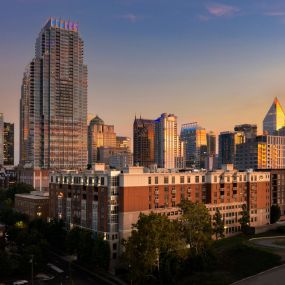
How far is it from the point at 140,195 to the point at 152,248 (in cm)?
2357

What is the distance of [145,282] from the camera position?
78250 millimetres

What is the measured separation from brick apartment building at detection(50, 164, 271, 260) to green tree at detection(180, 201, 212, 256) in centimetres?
1547

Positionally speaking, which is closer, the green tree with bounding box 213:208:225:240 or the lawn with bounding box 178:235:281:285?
the lawn with bounding box 178:235:281:285

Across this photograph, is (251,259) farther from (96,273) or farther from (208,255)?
(96,273)

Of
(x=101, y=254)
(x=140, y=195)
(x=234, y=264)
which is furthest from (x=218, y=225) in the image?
(x=101, y=254)

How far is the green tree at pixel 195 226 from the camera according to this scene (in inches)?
3312

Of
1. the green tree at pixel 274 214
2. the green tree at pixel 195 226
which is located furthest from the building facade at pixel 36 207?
the green tree at pixel 274 214

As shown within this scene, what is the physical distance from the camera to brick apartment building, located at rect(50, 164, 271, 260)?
94.6 metres

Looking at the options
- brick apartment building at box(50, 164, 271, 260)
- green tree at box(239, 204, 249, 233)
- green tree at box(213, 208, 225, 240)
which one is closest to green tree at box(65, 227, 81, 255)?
brick apartment building at box(50, 164, 271, 260)

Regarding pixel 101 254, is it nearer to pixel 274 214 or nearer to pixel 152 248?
pixel 152 248

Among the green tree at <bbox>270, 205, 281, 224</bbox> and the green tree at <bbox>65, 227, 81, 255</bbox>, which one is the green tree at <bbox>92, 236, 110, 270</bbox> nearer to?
the green tree at <bbox>65, 227, 81, 255</bbox>

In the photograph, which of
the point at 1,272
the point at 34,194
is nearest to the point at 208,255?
the point at 1,272

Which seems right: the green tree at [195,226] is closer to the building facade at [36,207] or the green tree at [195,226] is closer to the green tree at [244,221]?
the green tree at [244,221]

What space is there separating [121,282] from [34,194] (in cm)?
9008
